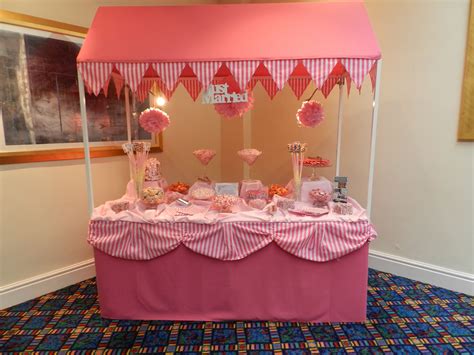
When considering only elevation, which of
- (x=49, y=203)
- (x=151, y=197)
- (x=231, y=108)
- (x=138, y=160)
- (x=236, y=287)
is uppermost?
(x=231, y=108)

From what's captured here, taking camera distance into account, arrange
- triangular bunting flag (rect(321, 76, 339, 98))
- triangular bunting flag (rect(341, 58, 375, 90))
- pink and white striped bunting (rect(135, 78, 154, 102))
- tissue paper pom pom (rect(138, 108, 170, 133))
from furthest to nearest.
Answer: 1. pink and white striped bunting (rect(135, 78, 154, 102))
2. triangular bunting flag (rect(321, 76, 339, 98))
3. tissue paper pom pom (rect(138, 108, 170, 133))
4. triangular bunting flag (rect(341, 58, 375, 90))

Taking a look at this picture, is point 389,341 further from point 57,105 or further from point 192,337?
point 57,105

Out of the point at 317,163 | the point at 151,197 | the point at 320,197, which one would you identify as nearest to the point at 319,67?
the point at 317,163

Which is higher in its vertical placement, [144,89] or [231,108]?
[144,89]

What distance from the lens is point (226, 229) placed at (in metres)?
2.29

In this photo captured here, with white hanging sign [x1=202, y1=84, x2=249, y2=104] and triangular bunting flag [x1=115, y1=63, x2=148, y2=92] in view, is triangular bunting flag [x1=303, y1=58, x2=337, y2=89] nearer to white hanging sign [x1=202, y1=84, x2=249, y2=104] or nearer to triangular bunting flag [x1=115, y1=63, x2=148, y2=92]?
white hanging sign [x1=202, y1=84, x2=249, y2=104]

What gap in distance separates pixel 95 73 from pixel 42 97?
86 cm

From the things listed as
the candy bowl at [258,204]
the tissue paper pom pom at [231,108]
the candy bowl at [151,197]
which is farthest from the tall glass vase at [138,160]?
the candy bowl at [258,204]

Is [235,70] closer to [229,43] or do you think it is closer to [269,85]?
[229,43]

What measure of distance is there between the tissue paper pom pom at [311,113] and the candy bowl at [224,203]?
1.03m

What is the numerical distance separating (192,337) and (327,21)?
8.07 ft

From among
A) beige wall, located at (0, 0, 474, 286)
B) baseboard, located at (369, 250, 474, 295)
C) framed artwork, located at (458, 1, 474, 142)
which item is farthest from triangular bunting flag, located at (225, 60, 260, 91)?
baseboard, located at (369, 250, 474, 295)

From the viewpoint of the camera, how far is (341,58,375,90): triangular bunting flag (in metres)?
2.10

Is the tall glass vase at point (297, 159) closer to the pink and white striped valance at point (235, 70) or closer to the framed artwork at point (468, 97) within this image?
the pink and white striped valance at point (235, 70)
